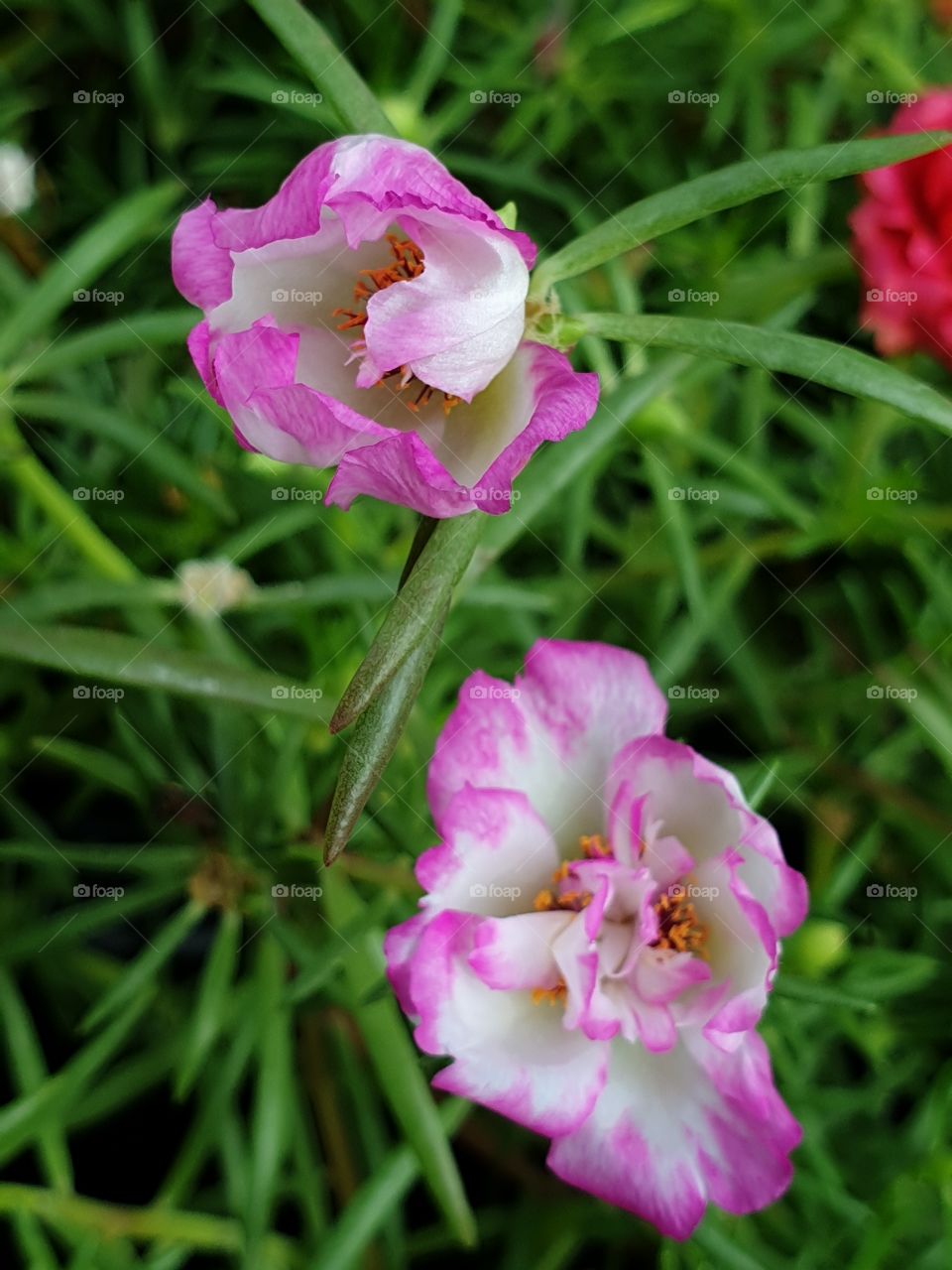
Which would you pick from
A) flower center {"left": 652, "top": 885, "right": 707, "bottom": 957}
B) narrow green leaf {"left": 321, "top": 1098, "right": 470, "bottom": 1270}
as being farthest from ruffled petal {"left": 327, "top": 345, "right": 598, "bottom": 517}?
narrow green leaf {"left": 321, "top": 1098, "right": 470, "bottom": 1270}

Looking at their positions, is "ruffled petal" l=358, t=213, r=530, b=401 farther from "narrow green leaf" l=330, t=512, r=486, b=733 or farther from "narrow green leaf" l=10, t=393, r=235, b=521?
"narrow green leaf" l=10, t=393, r=235, b=521

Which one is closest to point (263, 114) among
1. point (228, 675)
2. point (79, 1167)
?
point (228, 675)

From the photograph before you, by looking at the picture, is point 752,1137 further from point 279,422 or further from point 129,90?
point 129,90

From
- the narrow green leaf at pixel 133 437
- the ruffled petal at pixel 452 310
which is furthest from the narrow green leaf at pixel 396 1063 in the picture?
the ruffled petal at pixel 452 310

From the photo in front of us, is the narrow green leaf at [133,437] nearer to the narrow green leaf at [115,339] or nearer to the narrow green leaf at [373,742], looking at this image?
the narrow green leaf at [115,339]

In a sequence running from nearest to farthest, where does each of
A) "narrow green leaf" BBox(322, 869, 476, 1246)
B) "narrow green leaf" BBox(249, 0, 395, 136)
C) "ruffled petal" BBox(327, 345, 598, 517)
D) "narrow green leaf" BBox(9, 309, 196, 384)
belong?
"ruffled petal" BBox(327, 345, 598, 517) → "narrow green leaf" BBox(249, 0, 395, 136) → "narrow green leaf" BBox(322, 869, 476, 1246) → "narrow green leaf" BBox(9, 309, 196, 384)

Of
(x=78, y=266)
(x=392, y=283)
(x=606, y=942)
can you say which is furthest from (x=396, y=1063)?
(x=78, y=266)
